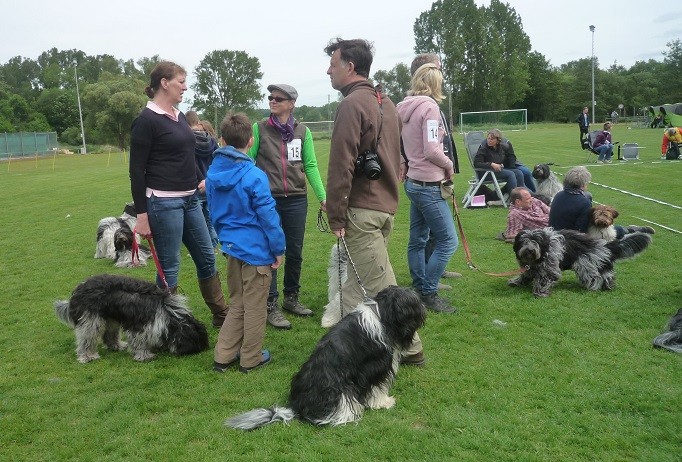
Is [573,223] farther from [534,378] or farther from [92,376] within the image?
[92,376]

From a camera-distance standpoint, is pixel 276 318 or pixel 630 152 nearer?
pixel 276 318

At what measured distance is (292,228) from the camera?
482 centimetres

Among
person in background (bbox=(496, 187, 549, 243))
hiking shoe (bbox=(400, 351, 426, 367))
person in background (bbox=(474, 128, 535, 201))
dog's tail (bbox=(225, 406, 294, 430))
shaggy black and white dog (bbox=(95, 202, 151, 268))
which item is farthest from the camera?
person in background (bbox=(474, 128, 535, 201))

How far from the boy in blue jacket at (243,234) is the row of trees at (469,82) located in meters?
48.6

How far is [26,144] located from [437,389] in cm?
4643

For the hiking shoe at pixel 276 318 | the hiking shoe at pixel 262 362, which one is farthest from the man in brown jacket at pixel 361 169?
the hiking shoe at pixel 276 318

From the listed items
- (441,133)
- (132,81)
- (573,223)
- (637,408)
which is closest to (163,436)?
(637,408)

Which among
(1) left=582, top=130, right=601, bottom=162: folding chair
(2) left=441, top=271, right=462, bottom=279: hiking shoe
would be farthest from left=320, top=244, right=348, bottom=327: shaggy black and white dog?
(1) left=582, top=130, right=601, bottom=162: folding chair

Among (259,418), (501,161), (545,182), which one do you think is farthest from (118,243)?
(545,182)

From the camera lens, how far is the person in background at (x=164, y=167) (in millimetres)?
3766

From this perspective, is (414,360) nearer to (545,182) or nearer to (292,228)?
(292,228)

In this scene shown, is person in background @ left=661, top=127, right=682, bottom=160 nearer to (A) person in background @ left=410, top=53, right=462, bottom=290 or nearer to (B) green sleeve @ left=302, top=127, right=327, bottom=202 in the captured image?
(A) person in background @ left=410, top=53, right=462, bottom=290

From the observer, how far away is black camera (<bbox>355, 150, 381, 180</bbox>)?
3398 mm

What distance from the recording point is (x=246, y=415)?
3109mm
